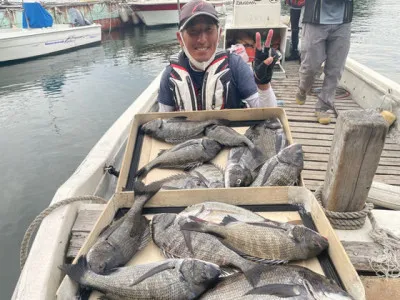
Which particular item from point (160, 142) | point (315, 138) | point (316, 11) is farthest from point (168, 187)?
point (316, 11)

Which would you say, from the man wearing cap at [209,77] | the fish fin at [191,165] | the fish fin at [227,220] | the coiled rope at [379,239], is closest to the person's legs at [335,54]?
the man wearing cap at [209,77]

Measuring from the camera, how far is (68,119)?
10.9 meters

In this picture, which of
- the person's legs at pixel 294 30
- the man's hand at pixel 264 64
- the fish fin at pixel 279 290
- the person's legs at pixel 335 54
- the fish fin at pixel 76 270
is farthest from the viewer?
the person's legs at pixel 294 30

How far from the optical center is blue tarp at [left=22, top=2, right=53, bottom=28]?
1861 centimetres

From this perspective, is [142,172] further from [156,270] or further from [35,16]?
[35,16]

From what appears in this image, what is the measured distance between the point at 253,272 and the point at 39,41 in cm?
2120

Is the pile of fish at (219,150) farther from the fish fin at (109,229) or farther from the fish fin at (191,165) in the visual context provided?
the fish fin at (109,229)

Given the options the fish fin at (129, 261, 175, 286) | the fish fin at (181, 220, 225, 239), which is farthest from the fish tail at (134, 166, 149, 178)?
the fish fin at (129, 261, 175, 286)

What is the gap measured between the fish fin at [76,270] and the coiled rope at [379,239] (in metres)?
1.83

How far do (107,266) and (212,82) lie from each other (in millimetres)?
2390

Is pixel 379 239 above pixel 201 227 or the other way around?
the other way around

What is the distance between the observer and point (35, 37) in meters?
18.5

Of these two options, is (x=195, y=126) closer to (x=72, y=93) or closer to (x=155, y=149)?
(x=155, y=149)

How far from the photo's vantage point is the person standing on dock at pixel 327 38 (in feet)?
16.0
